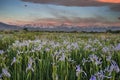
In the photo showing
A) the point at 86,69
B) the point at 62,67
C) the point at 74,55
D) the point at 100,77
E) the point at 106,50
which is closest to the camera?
the point at 100,77

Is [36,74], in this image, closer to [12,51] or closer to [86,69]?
[86,69]

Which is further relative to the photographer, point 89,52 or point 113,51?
point 89,52

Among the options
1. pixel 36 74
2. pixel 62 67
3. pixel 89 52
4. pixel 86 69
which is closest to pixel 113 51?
pixel 89 52

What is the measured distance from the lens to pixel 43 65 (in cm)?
420

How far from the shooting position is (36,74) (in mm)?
3627

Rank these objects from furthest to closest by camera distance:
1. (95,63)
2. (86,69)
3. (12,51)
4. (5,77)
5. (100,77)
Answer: (12,51)
(86,69)
(95,63)
(5,77)
(100,77)

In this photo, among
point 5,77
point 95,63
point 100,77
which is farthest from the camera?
point 95,63

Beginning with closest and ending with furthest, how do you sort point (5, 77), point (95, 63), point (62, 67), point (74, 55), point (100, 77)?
1. point (100, 77)
2. point (5, 77)
3. point (95, 63)
4. point (62, 67)
5. point (74, 55)

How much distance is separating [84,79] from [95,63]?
241 millimetres

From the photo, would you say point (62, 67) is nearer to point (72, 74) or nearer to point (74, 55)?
point (72, 74)

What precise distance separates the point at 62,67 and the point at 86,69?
429mm

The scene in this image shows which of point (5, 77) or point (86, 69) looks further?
point (86, 69)

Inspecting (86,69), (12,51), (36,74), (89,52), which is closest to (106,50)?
(89,52)

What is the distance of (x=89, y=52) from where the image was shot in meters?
5.75
